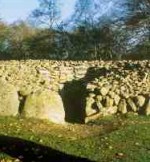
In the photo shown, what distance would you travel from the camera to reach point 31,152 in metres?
13.2

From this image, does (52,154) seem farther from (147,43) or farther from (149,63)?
(147,43)

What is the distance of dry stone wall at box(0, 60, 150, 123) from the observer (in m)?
20.0

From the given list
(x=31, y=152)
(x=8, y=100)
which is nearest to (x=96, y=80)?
(x=8, y=100)

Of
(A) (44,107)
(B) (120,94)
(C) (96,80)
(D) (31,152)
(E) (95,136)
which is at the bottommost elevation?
(E) (95,136)

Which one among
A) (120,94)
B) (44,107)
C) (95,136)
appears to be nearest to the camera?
(95,136)

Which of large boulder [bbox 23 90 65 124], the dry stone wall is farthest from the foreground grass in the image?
the dry stone wall

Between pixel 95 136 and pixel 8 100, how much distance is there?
4.16 meters

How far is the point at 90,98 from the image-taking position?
66.3ft

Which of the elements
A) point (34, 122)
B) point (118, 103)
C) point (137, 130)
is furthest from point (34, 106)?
point (137, 130)

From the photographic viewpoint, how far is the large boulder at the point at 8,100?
1902cm

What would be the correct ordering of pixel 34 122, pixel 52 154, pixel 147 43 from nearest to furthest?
pixel 52 154
pixel 34 122
pixel 147 43

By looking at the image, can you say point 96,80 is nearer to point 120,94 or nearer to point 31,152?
point 120,94

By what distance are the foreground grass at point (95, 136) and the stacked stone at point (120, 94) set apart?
765 millimetres

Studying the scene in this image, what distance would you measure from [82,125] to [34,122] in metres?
1.78
